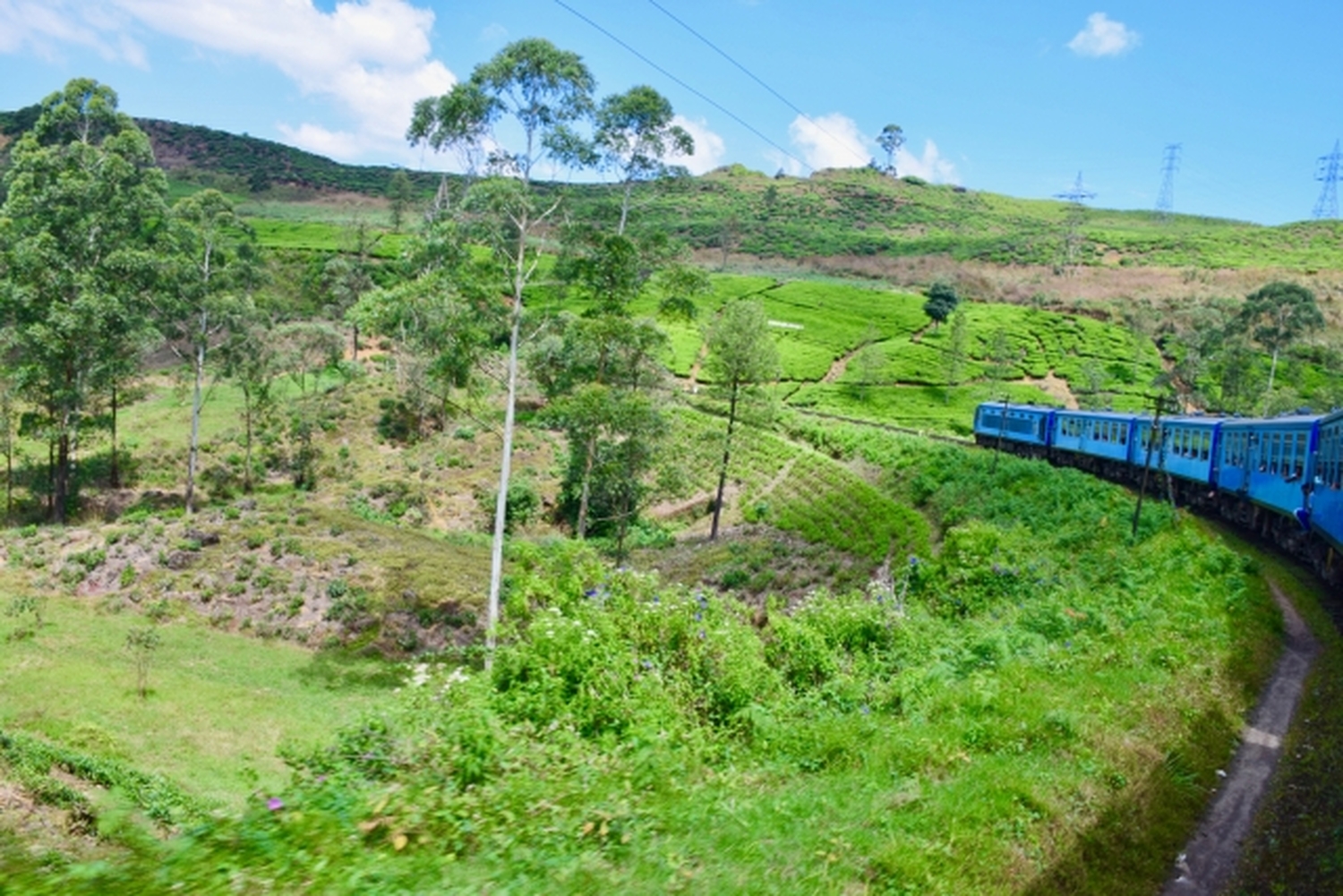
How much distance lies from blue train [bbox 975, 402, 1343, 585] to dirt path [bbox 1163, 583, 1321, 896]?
498 centimetres

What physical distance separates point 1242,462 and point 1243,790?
17.2 meters

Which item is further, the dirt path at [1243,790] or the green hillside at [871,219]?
the green hillside at [871,219]

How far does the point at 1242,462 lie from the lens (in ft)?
71.6

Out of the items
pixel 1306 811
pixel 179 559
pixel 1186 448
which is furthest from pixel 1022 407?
pixel 1306 811

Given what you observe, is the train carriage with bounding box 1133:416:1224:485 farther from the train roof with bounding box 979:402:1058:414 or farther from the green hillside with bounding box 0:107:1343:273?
the green hillside with bounding box 0:107:1343:273

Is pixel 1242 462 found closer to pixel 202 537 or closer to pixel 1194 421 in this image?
pixel 1194 421

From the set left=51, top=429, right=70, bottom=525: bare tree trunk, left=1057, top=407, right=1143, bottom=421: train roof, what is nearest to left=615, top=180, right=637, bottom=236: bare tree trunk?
left=1057, top=407, right=1143, bottom=421: train roof

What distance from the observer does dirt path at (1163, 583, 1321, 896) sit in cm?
630

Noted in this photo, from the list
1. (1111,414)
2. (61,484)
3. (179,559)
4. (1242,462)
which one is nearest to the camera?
(1242,462)

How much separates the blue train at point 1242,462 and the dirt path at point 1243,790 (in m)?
4.98

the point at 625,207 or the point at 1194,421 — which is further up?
the point at 625,207

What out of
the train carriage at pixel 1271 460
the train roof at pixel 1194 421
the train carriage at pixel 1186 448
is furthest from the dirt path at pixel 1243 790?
the train roof at pixel 1194 421

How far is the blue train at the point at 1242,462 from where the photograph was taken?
50.9 ft

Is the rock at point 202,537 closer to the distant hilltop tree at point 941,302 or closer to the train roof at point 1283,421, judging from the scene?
the train roof at point 1283,421
